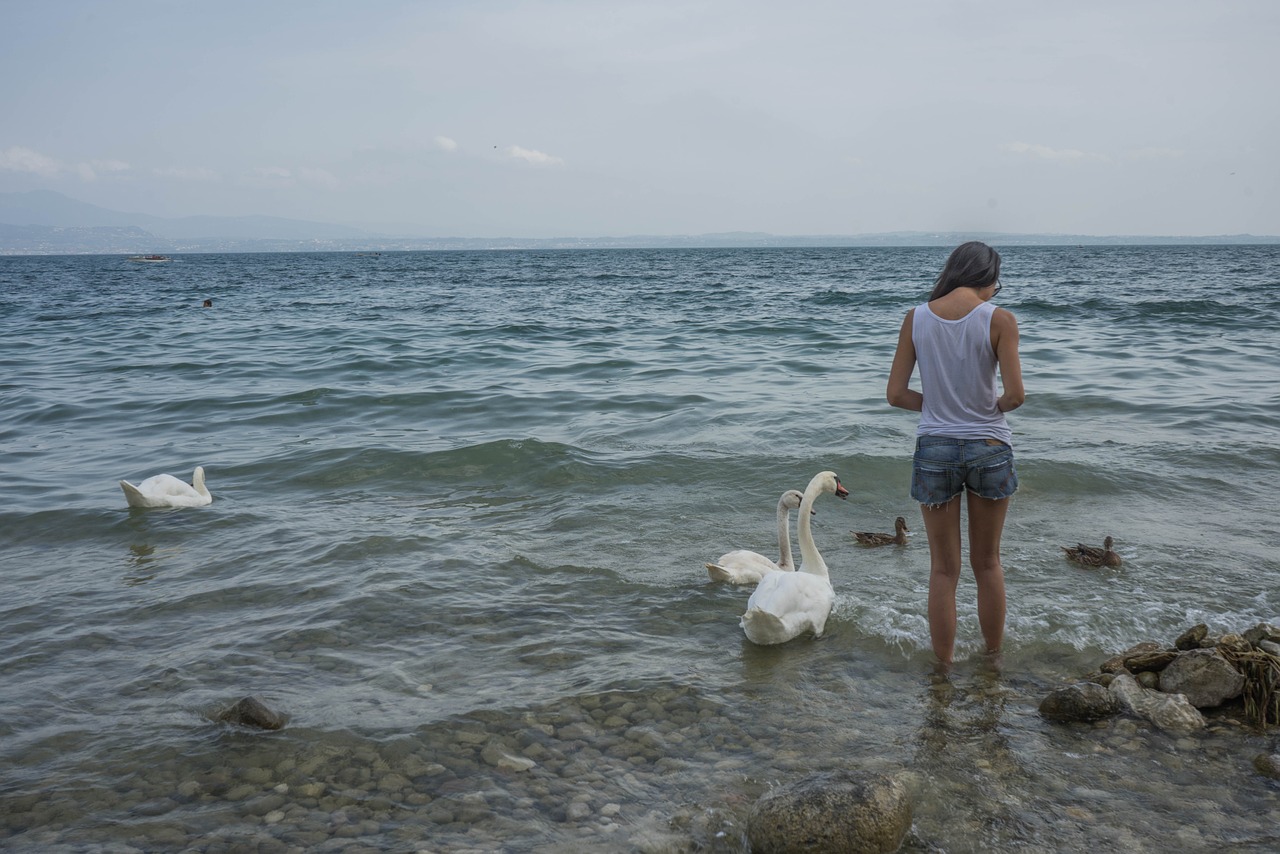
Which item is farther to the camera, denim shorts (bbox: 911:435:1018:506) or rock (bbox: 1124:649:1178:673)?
rock (bbox: 1124:649:1178:673)

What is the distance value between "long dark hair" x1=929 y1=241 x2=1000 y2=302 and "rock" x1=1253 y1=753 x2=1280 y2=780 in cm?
258

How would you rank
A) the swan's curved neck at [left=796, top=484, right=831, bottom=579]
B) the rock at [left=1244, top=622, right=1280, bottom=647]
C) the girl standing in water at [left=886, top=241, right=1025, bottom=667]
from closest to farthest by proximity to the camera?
1. the girl standing in water at [left=886, top=241, right=1025, bottom=667]
2. the rock at [left=1244, top=622, right=1280, bottom=647]
3. the swan's curved neck at [left=796, top=484, right=831, bottom=579]

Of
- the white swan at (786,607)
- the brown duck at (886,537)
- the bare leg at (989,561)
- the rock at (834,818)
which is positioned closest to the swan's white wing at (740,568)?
the white swan at (786,607)

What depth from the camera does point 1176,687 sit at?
15.6 ft

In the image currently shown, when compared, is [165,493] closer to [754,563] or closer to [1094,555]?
[754,563]

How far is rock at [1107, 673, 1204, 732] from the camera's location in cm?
447

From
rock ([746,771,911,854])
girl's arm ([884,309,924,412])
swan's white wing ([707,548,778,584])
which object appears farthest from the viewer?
swan's white wing ([707,548,778,584])

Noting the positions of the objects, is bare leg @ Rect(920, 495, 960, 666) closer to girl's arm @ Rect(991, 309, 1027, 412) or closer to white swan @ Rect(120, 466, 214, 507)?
girl's arm @ Rect(991, 309, 1027, 412)

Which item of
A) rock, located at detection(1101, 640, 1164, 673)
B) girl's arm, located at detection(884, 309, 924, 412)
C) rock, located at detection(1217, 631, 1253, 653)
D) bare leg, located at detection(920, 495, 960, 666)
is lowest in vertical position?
rock, located at detection(1101, 640, 1164, 673)

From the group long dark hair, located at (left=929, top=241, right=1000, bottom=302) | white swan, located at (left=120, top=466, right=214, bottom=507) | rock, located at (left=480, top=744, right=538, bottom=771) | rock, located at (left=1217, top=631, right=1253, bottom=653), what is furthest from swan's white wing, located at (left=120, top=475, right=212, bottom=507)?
rock, located at (left=1217, top=631, right=1253, bottom=653)

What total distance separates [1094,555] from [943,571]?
8.65 feet

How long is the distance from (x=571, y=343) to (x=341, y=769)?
61.3 feet

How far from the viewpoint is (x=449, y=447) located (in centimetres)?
1131

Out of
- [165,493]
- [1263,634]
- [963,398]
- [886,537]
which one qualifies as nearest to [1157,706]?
[1263,634]
